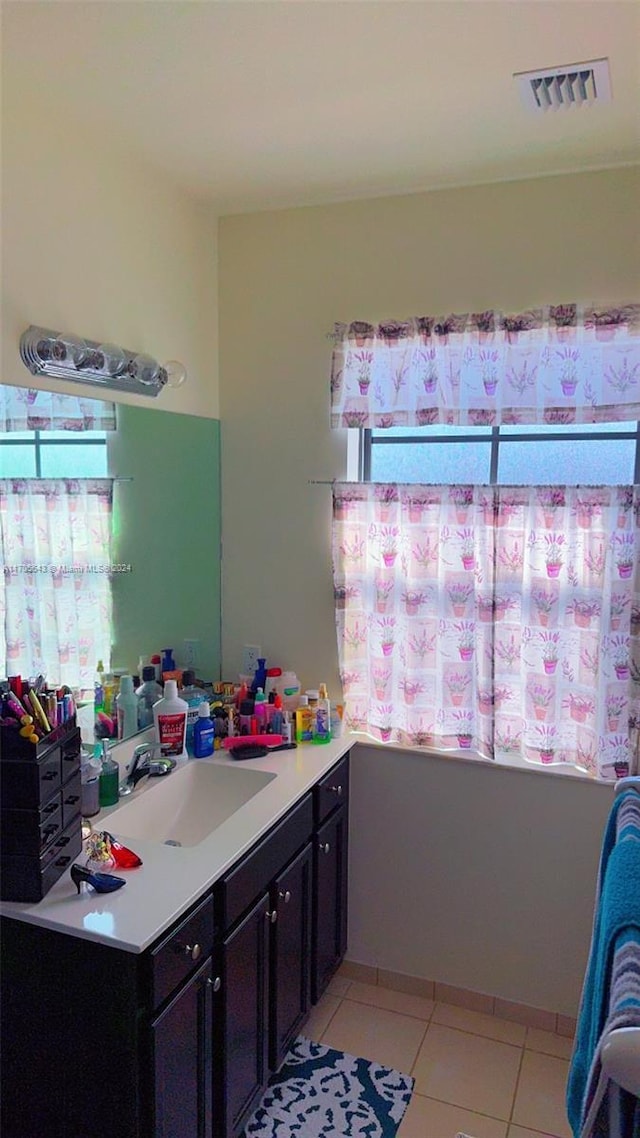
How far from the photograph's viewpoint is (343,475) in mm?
2578

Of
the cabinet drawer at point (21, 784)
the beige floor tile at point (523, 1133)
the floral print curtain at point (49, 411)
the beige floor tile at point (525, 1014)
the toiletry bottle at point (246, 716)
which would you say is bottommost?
the beige floor tile at point (523, 1133)

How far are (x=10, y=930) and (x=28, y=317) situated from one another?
139cm

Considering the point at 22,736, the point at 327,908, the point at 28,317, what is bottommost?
the point at 327,908

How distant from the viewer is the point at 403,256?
2.44m

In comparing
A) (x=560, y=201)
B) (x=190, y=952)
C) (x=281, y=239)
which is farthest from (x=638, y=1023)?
(x=281, y=239)

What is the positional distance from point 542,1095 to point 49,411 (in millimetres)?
2340

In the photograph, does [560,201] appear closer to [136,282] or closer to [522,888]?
[136,282]

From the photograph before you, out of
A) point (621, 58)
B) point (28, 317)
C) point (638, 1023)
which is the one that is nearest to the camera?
point (638, 1023)

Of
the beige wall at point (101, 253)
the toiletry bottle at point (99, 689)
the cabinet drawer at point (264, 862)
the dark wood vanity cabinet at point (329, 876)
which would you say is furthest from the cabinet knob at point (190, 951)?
the beige wall at point (101, 253)

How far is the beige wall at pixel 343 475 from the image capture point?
7.50 feet

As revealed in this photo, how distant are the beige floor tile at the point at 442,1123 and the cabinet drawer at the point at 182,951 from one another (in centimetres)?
89

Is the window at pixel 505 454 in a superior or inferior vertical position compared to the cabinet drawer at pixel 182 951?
superior

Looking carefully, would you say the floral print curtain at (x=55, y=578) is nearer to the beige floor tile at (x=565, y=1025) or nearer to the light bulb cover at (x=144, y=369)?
the light bulb cover at (x=144, y=369)

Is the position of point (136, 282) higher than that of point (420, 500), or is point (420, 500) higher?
point (136, 282)
